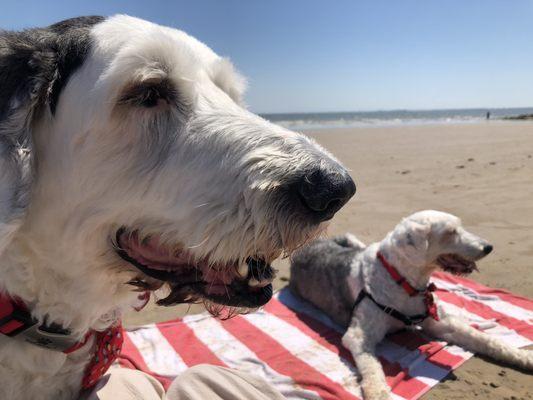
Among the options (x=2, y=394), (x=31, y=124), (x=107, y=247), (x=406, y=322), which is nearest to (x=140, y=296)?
(x=107, y=247)

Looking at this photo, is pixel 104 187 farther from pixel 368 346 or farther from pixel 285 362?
pixel 368 346

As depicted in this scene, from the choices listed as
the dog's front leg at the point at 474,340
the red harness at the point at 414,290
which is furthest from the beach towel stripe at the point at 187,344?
the dog's front leg at the point at 474,340

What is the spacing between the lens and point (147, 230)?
1730 mm

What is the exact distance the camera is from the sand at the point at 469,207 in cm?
365

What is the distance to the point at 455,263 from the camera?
4.54m

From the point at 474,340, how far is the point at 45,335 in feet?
12.0

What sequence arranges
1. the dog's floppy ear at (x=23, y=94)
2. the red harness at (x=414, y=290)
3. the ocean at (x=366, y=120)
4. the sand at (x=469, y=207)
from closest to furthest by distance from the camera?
the dog's floppy ear at (x=23, y=94) < the sand at (x=469, y=207) < the red harness at (x=414, y=290) < the ocean at (x=366, y=120)

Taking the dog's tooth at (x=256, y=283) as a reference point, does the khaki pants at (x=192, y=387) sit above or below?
below

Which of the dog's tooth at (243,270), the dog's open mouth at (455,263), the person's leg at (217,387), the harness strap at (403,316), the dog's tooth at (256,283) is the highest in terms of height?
the dog's tooth at (243,270)

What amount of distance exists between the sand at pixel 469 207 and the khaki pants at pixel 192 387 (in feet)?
6.59

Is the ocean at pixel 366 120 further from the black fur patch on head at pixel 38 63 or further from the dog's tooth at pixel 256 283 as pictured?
the dog's tooth at pixel 256 283

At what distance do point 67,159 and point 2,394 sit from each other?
35.7 inches

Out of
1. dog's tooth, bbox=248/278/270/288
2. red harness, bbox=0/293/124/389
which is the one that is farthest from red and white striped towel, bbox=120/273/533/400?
dog's tooth, bbox=248/278/270/288

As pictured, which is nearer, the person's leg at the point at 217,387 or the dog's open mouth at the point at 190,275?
the dog's open mouth at the point at 190,275
